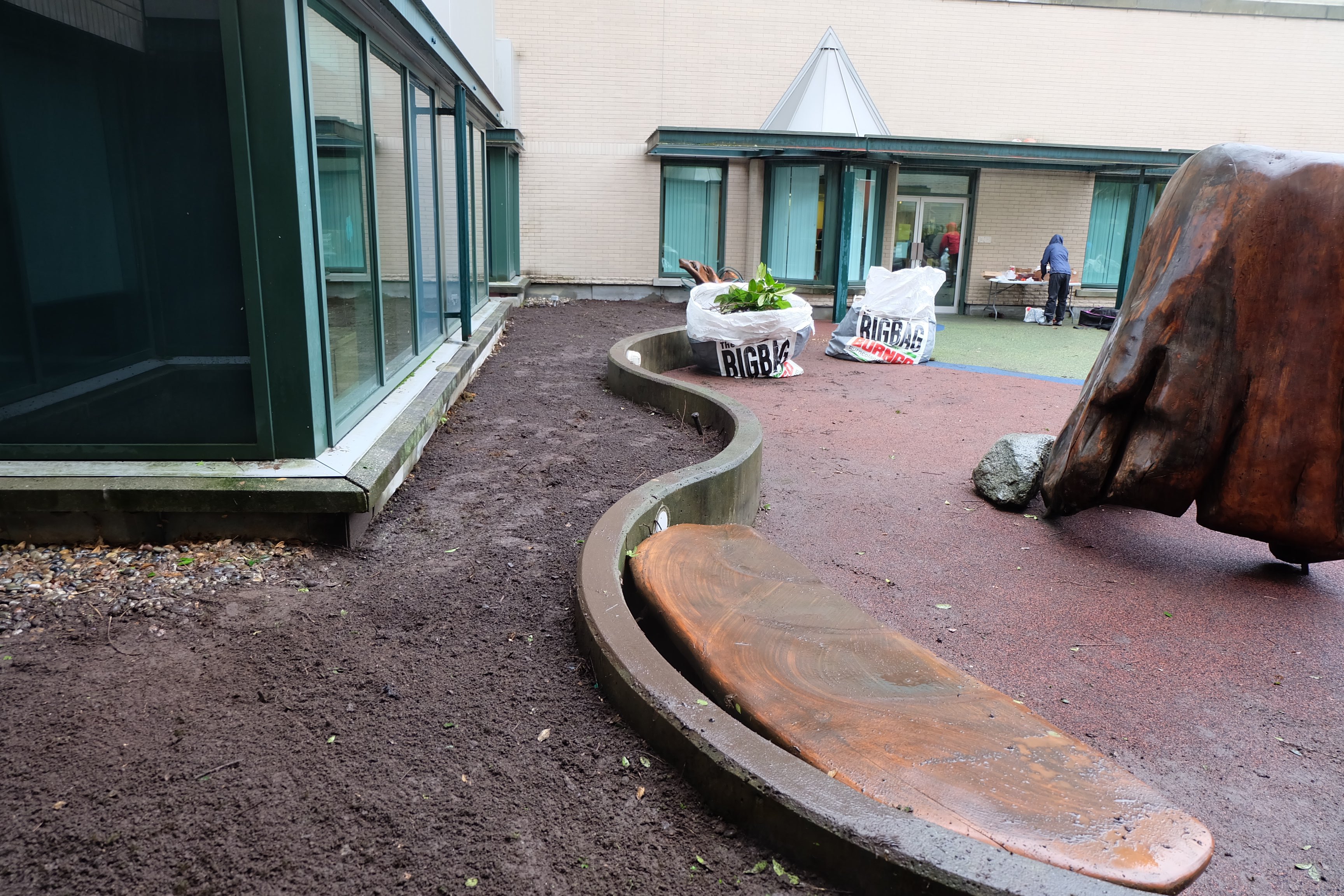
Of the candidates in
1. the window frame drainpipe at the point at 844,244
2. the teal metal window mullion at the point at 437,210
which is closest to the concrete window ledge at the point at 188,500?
the teal metal window mullion at the point at 437,210

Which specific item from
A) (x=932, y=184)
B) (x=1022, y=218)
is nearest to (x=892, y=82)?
(x=932, y=184)

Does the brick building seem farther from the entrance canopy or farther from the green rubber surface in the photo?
the green rubber surface

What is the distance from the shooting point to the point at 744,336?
28.9 ft

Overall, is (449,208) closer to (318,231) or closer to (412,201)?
(412,201)

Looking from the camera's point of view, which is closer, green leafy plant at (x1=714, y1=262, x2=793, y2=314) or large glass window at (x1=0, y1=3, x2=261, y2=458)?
large glass window at (x1=0, y1=3, x2=261, y2=458)

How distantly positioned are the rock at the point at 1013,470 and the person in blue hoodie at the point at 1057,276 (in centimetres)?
1083

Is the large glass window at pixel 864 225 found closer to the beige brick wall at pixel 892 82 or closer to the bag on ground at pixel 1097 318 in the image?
the beige brick wall at pixel 892 82

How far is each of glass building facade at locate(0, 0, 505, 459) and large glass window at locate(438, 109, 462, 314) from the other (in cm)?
386

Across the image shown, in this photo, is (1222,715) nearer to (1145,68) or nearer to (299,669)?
(299,669)

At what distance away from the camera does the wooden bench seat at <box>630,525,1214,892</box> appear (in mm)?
1834

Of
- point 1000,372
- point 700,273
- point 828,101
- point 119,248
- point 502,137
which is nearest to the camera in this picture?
point 119,248

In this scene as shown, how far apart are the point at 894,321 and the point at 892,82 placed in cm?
814

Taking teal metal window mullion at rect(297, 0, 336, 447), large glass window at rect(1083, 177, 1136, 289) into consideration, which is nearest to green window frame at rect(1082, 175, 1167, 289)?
large glass window at rect(1083, 177, 1136, 289)

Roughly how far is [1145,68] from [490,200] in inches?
505
